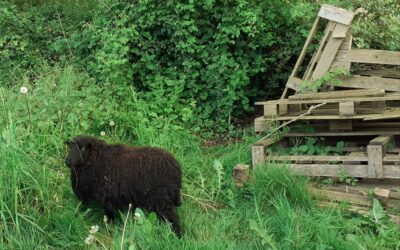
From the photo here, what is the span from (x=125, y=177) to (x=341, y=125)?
2.59 metres

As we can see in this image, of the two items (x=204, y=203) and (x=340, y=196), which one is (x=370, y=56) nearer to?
(x=340, y=196)

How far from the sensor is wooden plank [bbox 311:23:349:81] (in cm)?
580

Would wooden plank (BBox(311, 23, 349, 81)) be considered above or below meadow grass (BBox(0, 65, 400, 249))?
above

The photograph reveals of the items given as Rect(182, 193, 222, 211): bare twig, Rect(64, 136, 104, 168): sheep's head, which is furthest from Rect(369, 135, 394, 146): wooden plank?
Rect(64, 136, 104, 168): sheep's head

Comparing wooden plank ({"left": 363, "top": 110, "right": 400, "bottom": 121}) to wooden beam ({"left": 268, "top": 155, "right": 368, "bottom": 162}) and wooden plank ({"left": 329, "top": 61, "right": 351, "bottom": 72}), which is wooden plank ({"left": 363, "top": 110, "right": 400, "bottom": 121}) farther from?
wooden plank ({"left": 329, "top": 61, "right": 351, "bottom": 72})

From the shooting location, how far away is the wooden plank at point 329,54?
5.80m

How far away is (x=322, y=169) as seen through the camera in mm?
5293

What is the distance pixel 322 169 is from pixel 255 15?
2440 millimetres

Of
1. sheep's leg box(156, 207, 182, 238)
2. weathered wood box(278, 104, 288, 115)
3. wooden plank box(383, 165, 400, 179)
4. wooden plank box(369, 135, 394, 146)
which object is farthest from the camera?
weathered wood box(278, 104, 288, 115)

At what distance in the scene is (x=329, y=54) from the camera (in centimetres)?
593

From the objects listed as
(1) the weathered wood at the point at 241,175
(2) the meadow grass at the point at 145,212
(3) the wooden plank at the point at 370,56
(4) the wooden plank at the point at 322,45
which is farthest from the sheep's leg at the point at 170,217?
(3) the wooden plank at the point at 370,56

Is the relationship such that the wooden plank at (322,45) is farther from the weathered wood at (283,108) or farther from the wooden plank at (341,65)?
the weathered wood at (283,108)

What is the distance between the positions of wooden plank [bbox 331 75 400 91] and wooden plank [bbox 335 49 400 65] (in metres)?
0.19

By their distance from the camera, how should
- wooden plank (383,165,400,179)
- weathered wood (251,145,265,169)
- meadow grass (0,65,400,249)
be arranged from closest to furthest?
meadow grass (0,65,400,249) → wooden plank (383,165,400,179) → weathered wood (251,145,265,169)
